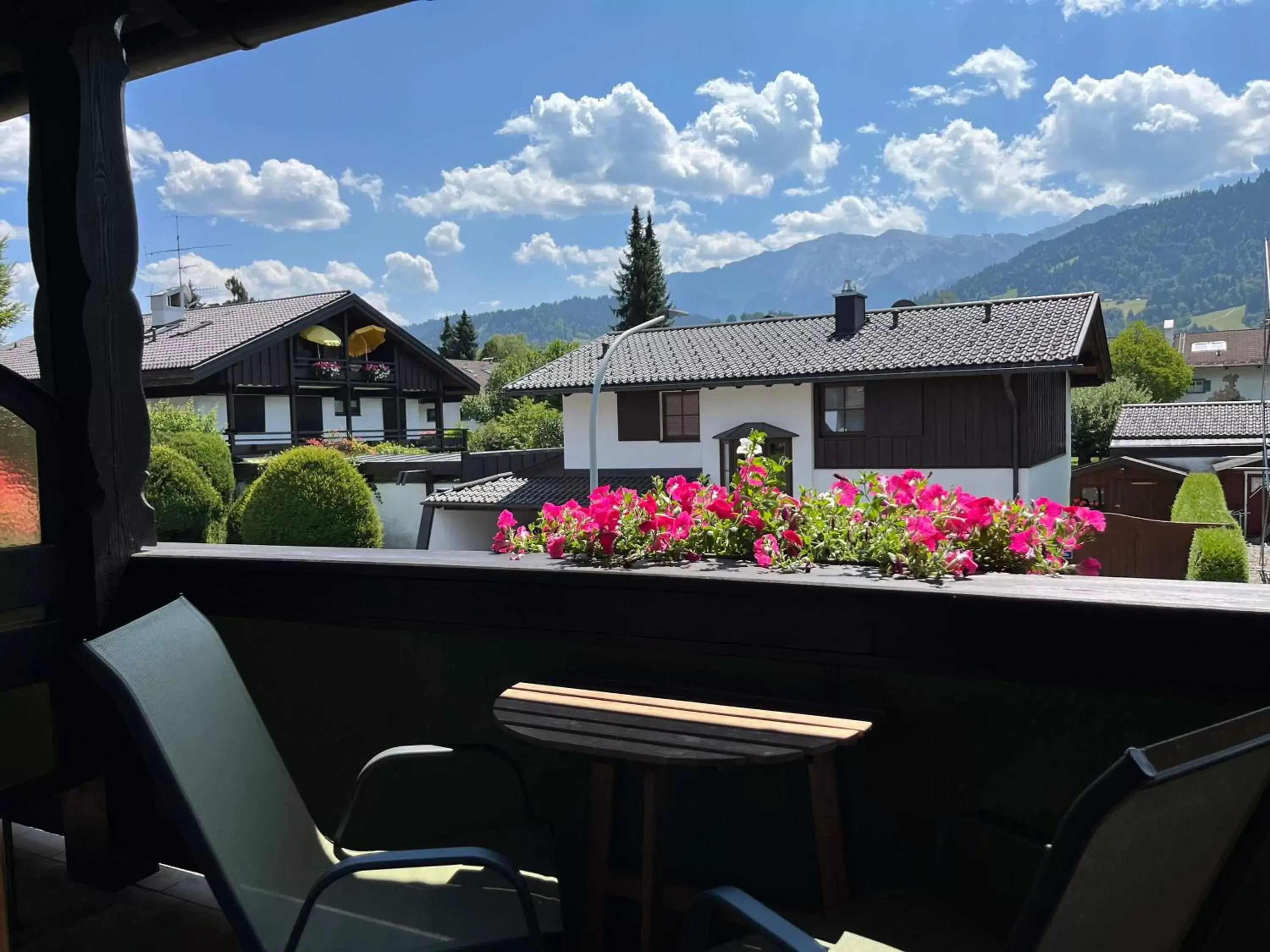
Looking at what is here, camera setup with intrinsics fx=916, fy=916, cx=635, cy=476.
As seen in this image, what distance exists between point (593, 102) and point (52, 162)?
11933cm

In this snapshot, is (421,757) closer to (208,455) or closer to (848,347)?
(208,455)

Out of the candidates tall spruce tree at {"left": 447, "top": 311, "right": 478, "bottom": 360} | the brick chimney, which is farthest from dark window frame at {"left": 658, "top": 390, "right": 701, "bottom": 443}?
tall spruce tree at {"left": 447, "top": 311, "right": 478, "bottom": 360}

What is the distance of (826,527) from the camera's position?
2.01 meters

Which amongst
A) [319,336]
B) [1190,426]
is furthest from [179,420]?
[1190,426]

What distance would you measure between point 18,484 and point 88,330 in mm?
434

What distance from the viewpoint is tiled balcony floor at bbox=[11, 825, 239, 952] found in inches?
88.4

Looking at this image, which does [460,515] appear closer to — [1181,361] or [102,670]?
[102,670]

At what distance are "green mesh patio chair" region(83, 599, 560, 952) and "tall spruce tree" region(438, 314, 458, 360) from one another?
6150cm

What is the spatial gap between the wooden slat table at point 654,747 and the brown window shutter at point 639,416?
18553mm

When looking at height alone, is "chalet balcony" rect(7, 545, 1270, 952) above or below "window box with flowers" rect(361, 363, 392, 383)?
below

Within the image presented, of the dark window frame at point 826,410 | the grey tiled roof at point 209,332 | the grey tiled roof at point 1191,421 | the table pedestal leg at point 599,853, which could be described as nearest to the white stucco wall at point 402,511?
the grey tiled roof at point 209,332

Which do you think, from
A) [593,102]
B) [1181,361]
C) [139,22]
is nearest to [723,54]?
[593,102]

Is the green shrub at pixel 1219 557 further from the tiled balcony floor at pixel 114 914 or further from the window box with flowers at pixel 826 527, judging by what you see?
the tiled balcony floor at pixel 114 914

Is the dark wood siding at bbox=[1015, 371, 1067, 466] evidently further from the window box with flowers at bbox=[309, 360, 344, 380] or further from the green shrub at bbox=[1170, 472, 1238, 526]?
the window box with flowers at bbox=[309, 360, 344, 380]
